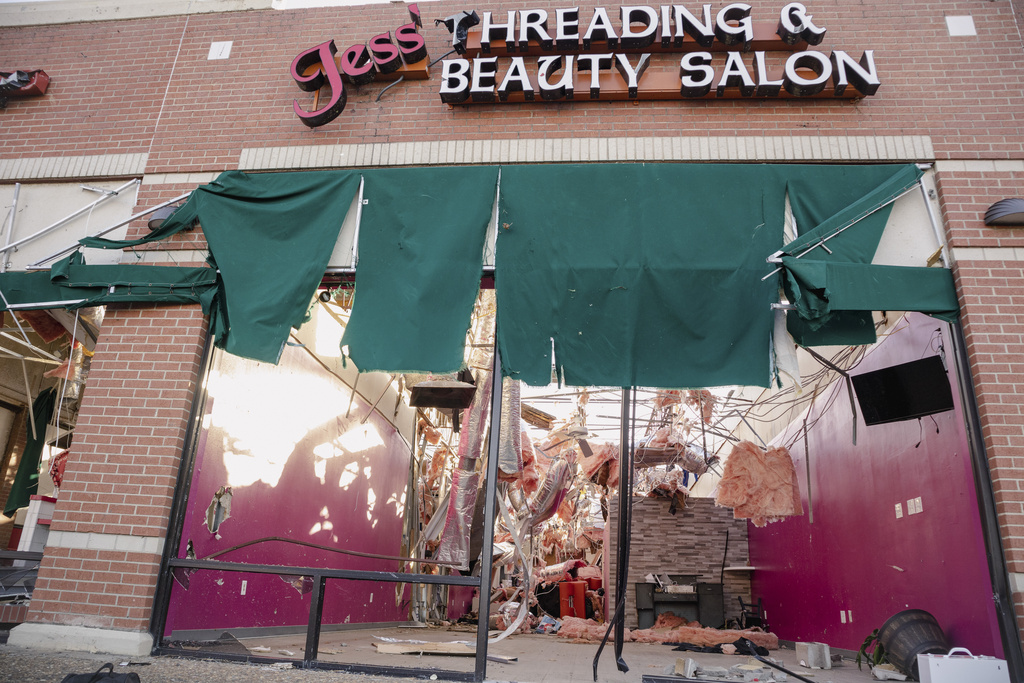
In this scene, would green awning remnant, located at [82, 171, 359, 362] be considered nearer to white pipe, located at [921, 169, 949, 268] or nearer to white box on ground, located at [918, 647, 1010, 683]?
white pipe, located at [921, 169, 949, 268]

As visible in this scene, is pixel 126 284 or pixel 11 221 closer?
pixel 126 284

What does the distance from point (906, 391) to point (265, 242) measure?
692 centimetres

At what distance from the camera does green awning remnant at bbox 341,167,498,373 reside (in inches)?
248

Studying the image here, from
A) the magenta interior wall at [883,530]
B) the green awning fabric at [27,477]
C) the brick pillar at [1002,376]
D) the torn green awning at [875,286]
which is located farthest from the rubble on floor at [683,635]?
the green awning fabric at [27,477]

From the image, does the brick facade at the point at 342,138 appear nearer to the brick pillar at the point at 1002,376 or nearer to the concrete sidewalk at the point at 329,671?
the brick pillar at the point at 1002,376

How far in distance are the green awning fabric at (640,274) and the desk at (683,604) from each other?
985 centimetres

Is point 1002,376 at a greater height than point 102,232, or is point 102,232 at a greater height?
point 102,232

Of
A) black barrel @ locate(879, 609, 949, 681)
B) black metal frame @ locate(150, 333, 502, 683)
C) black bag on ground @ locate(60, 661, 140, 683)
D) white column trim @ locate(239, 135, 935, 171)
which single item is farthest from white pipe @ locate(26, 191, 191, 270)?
black barrel @ locate(879, 609, 949, 681)

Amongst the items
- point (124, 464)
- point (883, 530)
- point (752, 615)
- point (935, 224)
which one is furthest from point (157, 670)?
point (752, 615)

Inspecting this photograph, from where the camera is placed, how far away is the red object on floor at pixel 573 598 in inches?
672

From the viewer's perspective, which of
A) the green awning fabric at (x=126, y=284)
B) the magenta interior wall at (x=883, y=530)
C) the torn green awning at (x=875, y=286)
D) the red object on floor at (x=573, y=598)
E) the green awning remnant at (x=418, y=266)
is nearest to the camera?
the torn green awning at (x=875, y=286)

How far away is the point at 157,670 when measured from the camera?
5098mm

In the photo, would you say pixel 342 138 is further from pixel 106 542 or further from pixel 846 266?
pixel 846 266

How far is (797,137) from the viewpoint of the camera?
6898 mm
